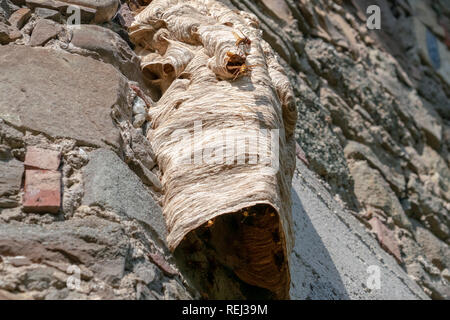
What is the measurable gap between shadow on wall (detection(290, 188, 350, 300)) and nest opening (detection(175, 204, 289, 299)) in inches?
21.8

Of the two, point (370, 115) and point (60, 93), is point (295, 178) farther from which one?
point (370, 115)

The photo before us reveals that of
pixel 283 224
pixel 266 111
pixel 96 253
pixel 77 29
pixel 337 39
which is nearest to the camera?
pixel 96 253

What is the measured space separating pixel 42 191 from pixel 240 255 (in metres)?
0.78

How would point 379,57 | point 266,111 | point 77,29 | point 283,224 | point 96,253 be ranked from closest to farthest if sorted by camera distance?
point 96,253 < point 283,224 < point 266,111 < point 77,29 < point 379,57

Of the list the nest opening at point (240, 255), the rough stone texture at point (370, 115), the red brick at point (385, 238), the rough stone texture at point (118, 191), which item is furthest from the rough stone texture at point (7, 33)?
the red brick at point (385, 238)

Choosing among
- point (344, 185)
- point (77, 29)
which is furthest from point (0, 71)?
point (344, 185)

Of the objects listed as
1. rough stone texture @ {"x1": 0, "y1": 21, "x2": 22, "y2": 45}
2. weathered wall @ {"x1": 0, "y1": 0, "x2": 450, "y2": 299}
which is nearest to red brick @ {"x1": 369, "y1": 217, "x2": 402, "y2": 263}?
weathered wall @ {"x1": 0, "y1": 0, "x2": 450, "y2": 299}

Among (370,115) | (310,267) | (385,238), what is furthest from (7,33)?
(370,115)

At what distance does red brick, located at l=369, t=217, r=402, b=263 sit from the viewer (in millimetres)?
4775

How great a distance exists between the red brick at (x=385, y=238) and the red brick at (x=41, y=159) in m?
2.99

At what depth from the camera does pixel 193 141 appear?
2543 mm

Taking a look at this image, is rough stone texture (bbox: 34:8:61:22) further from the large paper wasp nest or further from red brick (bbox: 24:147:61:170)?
red brick (bbox: 24:147:61:170)

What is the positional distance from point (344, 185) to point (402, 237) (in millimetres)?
684
